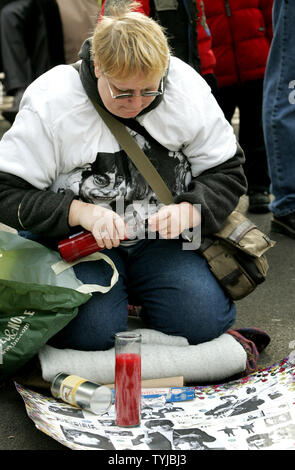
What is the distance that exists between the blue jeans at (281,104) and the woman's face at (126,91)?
1411mm

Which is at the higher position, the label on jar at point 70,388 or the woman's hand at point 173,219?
the woman's hand at point 173,219

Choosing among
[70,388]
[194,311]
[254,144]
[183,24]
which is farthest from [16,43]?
[70,388]

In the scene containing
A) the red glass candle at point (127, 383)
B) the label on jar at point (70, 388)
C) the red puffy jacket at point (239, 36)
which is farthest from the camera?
the red puffy jacket at point (239, 36)

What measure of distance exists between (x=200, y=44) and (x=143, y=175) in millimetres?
1664

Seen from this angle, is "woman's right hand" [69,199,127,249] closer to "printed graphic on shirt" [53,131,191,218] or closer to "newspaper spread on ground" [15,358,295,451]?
"printed graphic on shirt" [53,131,191,218]

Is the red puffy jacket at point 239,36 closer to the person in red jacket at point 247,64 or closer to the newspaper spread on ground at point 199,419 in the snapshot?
the person in red jacket at point 247,64

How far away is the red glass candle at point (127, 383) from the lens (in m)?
2.09

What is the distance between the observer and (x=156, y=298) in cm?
262

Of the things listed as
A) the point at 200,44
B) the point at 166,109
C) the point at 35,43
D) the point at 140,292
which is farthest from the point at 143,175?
the point at 35,43

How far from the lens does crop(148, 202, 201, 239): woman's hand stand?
7.92ft

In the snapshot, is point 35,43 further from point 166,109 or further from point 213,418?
point 213,418

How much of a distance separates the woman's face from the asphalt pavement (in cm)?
90

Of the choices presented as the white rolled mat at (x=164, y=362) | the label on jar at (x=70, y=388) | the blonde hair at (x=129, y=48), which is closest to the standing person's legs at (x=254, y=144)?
the white rolled mat at (x=164, y=362)
